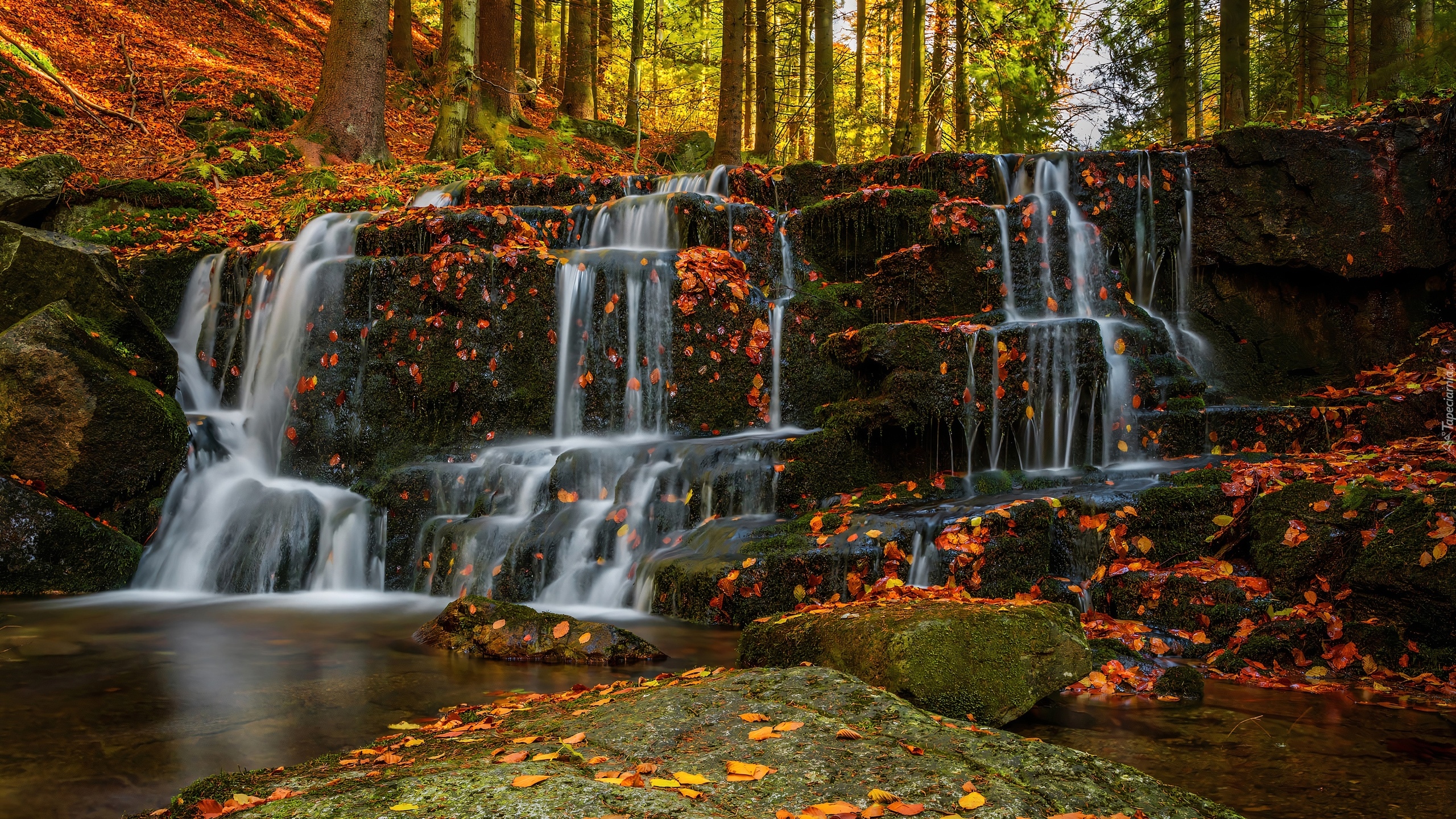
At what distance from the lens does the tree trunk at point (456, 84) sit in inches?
564

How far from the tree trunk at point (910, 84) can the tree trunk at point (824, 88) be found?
4.24 feet

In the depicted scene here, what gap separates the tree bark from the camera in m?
14.1

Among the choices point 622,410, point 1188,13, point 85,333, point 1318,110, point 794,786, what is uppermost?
point 1188,13

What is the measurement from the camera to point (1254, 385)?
33.7 feet

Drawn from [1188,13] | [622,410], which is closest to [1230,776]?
[622,410]

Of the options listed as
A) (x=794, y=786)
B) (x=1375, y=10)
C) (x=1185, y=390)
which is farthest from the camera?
(x=1375, y=10)

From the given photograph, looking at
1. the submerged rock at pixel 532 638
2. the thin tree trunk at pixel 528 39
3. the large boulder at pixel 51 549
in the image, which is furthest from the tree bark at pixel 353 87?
the submerged rock at pixel 532 638

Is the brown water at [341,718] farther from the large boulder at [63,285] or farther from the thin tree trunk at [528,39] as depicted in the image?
the thin tree trunk at [528,39]

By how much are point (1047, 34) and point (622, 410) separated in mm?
15142

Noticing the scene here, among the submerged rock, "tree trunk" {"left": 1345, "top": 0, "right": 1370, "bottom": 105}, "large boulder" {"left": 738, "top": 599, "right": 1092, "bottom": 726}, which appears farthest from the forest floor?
"tree trunk" {"left": 1345, "top": 0, "right": 1370, "bottom": 105}

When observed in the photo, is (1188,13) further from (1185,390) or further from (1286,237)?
(1185,390)

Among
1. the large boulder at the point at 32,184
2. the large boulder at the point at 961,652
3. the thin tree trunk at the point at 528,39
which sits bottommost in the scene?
the large boulder at the point at 961,652

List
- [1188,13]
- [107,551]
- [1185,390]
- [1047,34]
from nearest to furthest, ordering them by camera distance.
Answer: [107,551] < [1185,390] < [1188,13] < [1047,34]

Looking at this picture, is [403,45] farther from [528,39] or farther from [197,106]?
[197,106]
